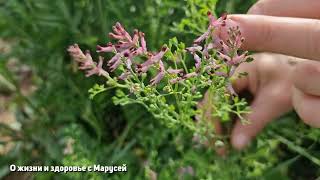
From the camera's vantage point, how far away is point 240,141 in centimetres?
119

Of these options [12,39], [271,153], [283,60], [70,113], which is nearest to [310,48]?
[283,60]

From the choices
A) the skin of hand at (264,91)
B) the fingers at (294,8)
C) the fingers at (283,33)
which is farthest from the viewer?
the skin of hand at (264,91)

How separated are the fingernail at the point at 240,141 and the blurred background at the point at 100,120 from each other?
22 mm

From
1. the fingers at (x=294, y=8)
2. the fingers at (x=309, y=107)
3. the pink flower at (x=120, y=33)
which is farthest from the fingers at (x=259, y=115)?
the pink flower at (x=120, y=33)

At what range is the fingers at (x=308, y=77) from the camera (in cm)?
87

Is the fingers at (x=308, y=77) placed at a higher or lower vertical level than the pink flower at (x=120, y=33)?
lower

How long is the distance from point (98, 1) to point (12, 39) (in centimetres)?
48

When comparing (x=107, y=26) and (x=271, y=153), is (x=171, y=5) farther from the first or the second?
(x=271, y=153)

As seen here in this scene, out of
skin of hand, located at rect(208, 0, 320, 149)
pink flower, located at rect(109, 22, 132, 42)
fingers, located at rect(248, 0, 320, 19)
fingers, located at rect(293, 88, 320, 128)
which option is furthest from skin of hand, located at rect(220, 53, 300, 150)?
pink flower, located at rect(109, 22, 132, 42)

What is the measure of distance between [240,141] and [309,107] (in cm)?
28

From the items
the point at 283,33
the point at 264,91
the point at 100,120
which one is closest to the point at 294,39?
the point at 283,33

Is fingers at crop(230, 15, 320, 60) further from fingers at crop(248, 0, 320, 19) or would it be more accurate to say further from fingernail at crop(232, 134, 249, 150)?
fingernail at crop(232, 134, 249, 150)

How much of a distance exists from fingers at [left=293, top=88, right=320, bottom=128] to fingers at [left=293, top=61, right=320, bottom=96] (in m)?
0.02

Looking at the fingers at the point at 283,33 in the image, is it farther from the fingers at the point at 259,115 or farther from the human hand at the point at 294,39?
the fingers at the point at 259,115
